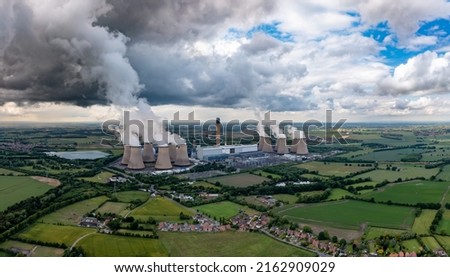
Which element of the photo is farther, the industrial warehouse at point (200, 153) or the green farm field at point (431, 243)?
the industrial warehouse at point (200, 153)

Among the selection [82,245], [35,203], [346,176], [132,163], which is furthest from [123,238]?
[346,176]

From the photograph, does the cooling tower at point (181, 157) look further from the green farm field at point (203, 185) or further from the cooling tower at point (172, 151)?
the green farm field at point (203, 185)

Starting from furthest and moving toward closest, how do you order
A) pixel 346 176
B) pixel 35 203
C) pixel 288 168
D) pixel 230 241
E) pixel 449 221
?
pixel 288 168 < pixel 346 176 < pixel 35 203 < pixel 449 221 < pixel 230 241

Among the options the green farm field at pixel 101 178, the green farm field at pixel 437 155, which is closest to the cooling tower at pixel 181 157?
the green farm field at pixel 101 178

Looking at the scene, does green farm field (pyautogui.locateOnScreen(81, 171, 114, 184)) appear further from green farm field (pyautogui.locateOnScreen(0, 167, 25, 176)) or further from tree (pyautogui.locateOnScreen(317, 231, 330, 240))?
tree (pyautogui.locateOnScreen(317, 231, 330, 240))

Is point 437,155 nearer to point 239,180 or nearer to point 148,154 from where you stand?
point 239,180

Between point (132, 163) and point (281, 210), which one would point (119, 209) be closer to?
point (281, 210)
